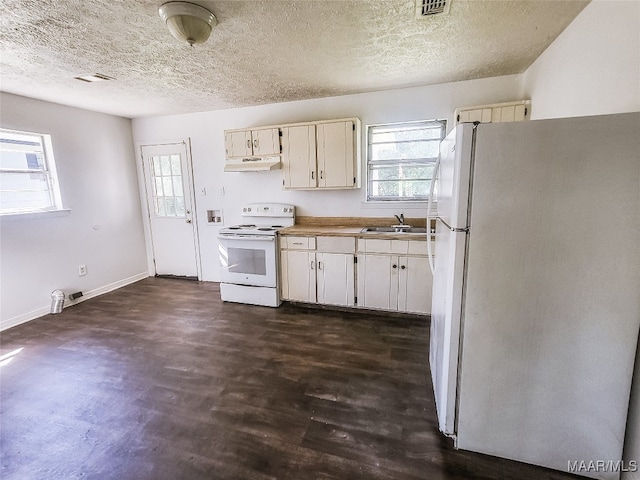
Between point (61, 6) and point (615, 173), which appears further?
point (61, 6)

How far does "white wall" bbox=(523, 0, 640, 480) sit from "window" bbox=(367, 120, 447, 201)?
1151 millimetres

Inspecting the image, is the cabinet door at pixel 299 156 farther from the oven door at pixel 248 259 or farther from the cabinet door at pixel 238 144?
the oven door at pixel 248 259

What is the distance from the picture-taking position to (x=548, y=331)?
4.52 ft

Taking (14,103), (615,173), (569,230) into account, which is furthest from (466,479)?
(14,103)

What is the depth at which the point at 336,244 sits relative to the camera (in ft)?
10.6

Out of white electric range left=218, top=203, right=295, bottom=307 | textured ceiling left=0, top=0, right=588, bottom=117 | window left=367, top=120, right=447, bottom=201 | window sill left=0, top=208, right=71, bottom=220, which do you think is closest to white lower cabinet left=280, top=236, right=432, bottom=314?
white electric range left=218, top=203, right=295, bottom=307

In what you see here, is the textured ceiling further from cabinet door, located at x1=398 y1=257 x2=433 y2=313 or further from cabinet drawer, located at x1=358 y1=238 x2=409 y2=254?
cabinet door, located at x1=398 y1=257 x2=433 y2=313

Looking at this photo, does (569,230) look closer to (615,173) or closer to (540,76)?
(615,173)

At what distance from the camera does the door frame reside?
14.3 feet

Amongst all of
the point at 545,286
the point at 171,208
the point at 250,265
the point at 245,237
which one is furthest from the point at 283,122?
the point at 545,286

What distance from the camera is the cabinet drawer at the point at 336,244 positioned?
3.19 meters

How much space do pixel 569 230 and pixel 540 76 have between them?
1993mm

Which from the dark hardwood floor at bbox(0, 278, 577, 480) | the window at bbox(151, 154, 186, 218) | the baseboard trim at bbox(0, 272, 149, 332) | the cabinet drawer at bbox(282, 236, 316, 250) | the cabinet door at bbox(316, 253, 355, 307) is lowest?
the dark hardwood floor at bbox(0, 278, 577, 480)

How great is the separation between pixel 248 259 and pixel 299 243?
69cm
